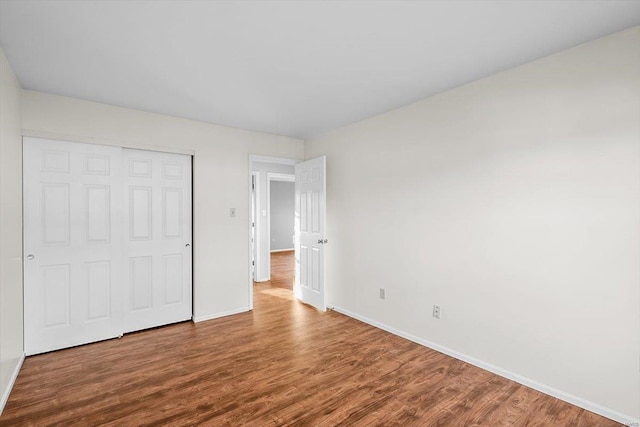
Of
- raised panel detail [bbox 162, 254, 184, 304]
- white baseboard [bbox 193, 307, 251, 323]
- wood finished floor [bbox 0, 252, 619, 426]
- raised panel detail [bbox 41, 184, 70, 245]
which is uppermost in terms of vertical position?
raised panel detail [bbox 41, 184, 70, 245]

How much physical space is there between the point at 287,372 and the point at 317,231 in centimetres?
198

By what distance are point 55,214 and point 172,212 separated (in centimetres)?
106

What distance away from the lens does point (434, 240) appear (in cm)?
299

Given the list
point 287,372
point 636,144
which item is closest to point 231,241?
point 287,372

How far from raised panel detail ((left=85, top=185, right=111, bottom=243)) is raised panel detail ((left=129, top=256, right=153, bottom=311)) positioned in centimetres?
41

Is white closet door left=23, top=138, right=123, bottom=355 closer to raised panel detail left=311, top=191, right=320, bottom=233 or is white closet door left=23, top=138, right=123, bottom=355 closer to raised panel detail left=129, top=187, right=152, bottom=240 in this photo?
raised panel detail left=129, top=187, right=152, bottom=240

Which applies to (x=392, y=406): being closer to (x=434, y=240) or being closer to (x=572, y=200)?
(x=434, y=240)

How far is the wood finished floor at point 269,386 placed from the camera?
1984mm

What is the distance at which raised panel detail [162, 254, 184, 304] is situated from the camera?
364cm

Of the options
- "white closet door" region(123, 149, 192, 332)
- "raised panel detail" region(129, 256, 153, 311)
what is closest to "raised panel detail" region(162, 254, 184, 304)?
"white closet door" region(123, 149, 192, 332)

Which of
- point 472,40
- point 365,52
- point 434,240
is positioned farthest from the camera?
point 434,240

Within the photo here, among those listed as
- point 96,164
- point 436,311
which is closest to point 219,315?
point 96,164

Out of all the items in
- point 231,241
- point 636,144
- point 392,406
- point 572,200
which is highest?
point 636,144

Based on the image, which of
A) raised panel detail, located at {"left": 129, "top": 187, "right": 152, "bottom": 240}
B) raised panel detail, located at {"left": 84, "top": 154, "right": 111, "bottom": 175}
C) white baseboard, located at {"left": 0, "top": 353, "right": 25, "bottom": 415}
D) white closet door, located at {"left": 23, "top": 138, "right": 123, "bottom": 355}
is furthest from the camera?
raised panel detail, located at {"left": 129, "top": 187, "right": 152, "bottom": 240}
